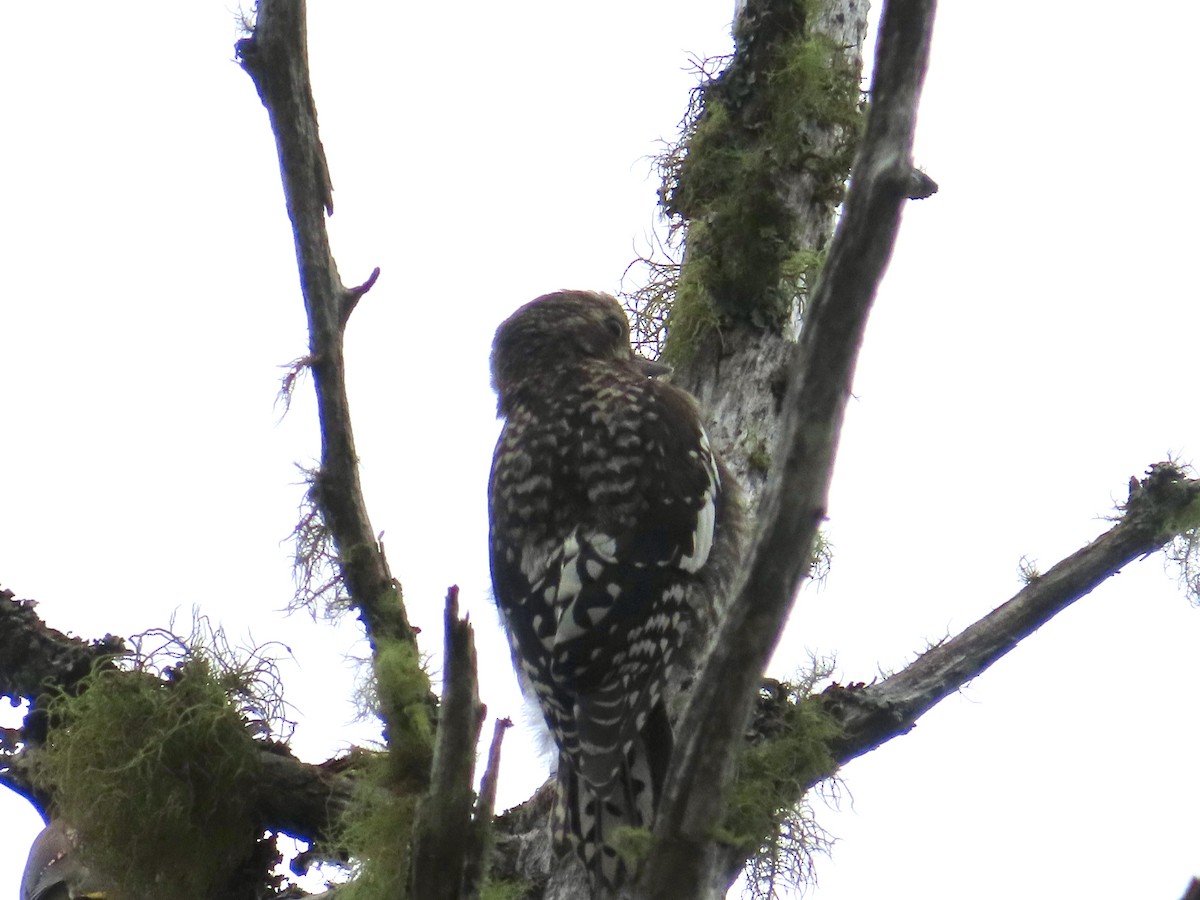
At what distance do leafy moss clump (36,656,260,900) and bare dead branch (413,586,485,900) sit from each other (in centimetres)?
108

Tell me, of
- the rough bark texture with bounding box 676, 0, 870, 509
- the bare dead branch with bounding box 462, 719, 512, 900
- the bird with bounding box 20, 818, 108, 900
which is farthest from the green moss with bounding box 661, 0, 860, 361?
the bird with bounding box 20, 818, 108, 900

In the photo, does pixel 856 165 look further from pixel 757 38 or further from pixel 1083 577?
pixel 757 38

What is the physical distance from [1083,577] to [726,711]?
155cm

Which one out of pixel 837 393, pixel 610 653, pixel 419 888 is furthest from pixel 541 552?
pixel 837 393

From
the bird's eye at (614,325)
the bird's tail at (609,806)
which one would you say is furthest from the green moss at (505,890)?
the bird's eye at (614,325)

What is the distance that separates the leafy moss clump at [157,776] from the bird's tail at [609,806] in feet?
2.93

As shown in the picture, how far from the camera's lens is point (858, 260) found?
2254 millimetres

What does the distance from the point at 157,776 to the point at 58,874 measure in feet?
1.76

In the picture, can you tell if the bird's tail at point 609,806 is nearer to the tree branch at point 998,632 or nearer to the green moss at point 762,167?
the tree branch at point 998,632

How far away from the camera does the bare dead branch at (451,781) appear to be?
256 centimetres

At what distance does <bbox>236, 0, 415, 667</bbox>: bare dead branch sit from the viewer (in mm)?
3383

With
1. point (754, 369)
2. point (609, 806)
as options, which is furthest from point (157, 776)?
point (754, 369)

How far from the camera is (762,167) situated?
440cm

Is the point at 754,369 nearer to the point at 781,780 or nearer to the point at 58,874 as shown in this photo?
the point at 781,780
